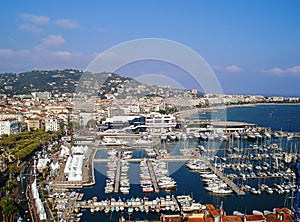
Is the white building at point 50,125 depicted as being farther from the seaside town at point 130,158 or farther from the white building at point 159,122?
the white building at point 159,122

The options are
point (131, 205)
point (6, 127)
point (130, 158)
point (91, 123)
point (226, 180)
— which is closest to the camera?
point (131, 205)

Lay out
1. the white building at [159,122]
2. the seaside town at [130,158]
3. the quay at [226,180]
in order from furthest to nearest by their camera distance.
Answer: the white building at [159,122] → the quay at [226,180] → the seaside town at [130,158]

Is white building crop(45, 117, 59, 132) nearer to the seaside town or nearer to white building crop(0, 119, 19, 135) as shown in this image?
the seaside town

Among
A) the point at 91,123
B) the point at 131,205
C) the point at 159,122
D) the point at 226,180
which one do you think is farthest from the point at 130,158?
the point at 91,123

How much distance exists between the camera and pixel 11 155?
7.20 metres

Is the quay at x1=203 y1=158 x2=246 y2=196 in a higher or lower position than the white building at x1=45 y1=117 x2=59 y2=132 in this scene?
lower

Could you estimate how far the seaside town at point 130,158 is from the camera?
4.46m

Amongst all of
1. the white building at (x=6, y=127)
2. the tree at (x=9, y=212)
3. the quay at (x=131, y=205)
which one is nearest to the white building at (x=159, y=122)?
the white building at (x=6, y=127)

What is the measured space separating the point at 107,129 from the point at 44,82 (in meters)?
15.4

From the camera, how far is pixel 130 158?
23.8 ft

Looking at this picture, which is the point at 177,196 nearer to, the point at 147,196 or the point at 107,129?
the point at 147,196

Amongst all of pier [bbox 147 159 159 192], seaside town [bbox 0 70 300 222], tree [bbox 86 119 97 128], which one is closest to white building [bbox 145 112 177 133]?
seaside town [bbox 0 70 300 222]

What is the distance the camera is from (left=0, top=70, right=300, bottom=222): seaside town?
4465 mm

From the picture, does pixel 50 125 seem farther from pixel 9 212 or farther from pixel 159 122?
pixel 9 212
